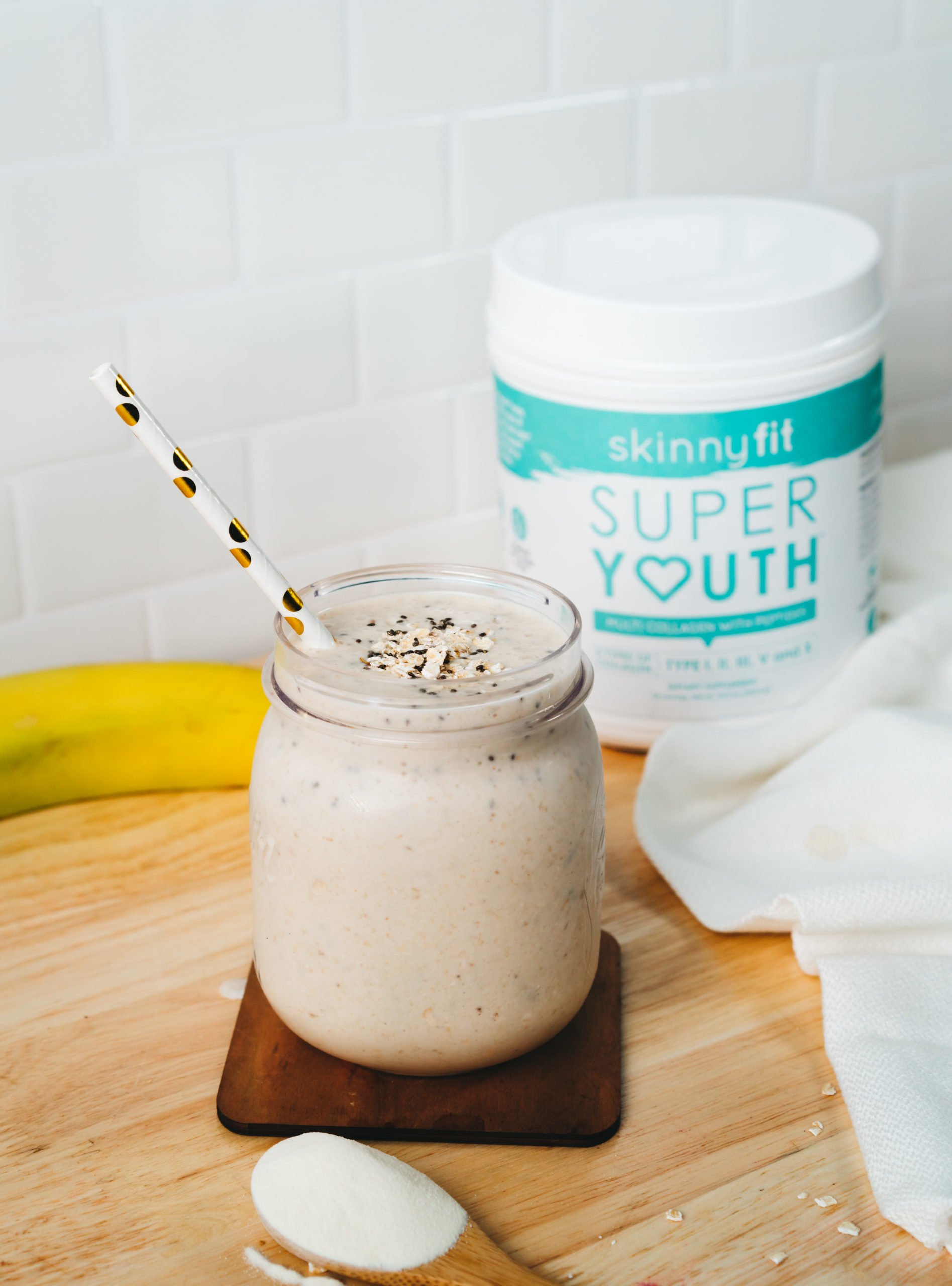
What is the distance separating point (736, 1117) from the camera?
0.59 metres

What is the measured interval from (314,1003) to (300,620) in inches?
6.4

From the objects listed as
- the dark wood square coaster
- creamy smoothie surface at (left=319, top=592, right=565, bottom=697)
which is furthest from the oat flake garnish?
the dark wood square coaster

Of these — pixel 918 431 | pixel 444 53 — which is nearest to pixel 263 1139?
pixel 444 53

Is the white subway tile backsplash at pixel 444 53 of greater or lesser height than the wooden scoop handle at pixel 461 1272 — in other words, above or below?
above

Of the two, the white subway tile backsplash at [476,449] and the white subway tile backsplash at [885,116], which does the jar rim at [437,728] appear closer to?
the white subway tile backsplash at [476,449]

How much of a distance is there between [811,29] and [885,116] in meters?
0.11

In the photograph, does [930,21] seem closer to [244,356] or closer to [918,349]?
[918,349]

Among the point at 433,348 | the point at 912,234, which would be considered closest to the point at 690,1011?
the point at 433,348

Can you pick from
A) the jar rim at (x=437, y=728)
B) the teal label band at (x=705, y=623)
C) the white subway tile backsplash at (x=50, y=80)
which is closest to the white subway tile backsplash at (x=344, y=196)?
the white subway tile backsplash at (x=50, y=80)

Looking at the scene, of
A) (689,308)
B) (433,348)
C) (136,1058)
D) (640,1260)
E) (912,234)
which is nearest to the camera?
(640,1260)

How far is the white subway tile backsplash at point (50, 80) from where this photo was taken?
78 centimetres

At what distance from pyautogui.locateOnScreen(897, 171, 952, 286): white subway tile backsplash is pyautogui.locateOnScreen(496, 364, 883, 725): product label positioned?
15.1 inches

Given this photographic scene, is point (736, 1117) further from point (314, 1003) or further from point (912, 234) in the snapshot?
point (912, 234)

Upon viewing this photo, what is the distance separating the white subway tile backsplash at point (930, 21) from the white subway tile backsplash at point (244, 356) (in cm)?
52
